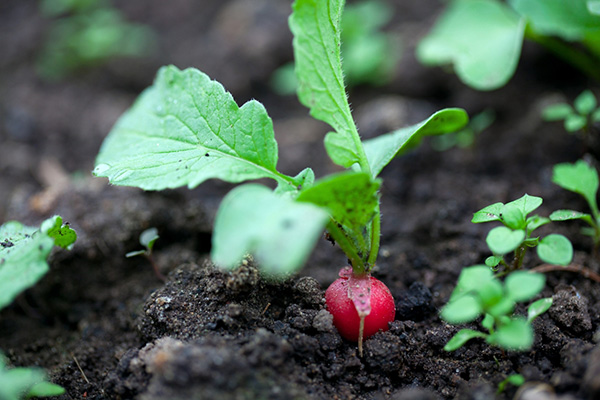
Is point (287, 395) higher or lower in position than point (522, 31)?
lower

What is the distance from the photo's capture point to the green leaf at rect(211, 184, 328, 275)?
1109 mm

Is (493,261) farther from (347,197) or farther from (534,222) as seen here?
(347,197)

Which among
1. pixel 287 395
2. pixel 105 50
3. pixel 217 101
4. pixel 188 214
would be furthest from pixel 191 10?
pixel 287 395

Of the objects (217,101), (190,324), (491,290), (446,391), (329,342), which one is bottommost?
(446,391)

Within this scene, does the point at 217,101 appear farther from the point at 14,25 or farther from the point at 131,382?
the point at 14,25

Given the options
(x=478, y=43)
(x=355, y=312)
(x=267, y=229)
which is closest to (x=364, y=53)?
(x=478, y=43)

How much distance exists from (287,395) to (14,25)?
467 cm

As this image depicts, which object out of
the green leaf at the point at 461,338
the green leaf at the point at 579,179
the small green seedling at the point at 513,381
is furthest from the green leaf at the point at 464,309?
the green leaf at the point at 579,179

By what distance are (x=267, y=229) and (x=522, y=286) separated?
25.0 inches

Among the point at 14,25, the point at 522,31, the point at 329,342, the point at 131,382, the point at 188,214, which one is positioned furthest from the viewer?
the point at 14,25

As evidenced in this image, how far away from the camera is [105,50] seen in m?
3.99

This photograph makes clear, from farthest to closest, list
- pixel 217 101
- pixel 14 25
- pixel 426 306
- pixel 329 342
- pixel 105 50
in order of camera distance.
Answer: pixel 14 25 → pixel 105 50 → pixel 426 306 → pixel 217 101 → pixel 329 342

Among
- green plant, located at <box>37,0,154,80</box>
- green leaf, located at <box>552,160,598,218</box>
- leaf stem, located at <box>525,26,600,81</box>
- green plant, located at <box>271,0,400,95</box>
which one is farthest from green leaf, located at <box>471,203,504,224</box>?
green plant, located at <box>37,0,154,80</box>

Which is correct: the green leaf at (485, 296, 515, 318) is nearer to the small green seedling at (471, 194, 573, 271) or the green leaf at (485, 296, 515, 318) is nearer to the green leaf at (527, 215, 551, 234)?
the small green seedling at (471, 194, 573, 271)
